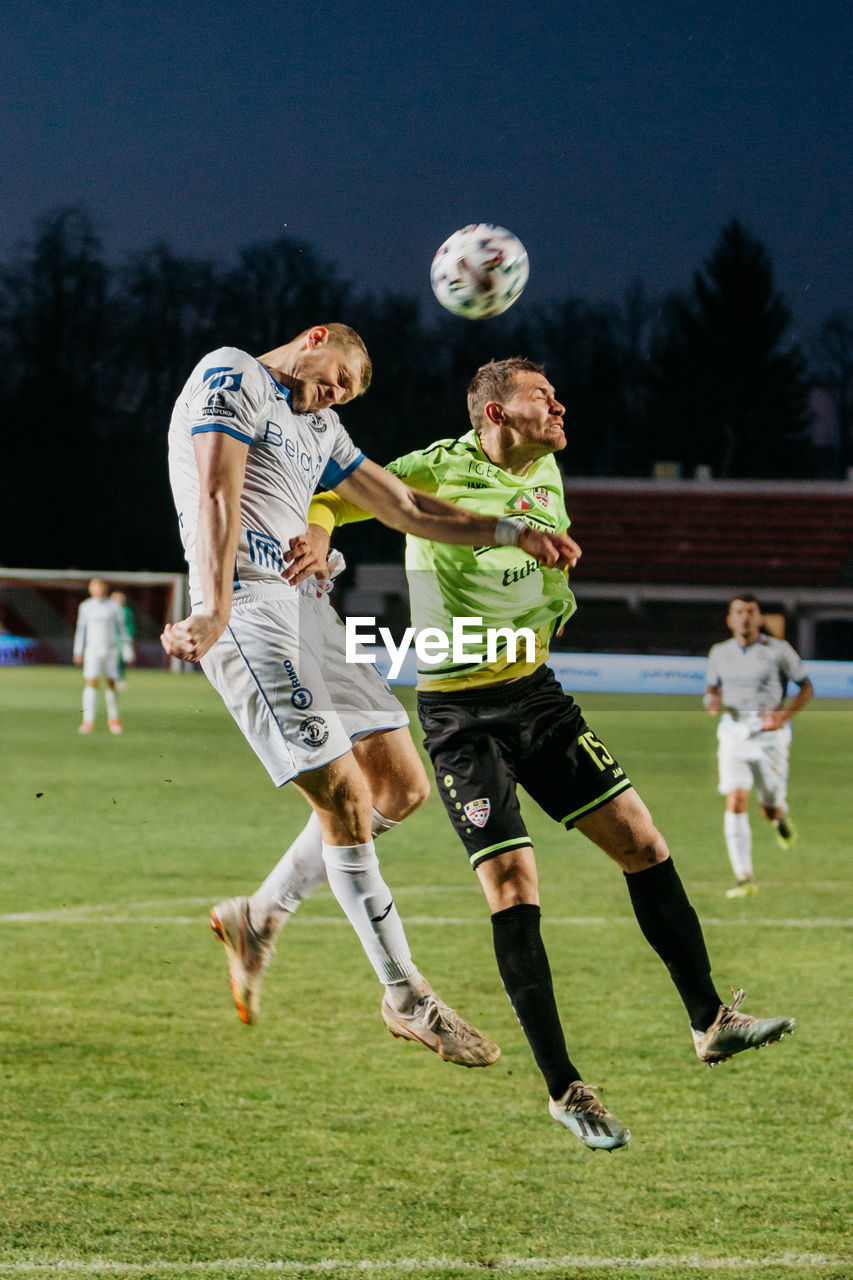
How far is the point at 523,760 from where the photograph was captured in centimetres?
340

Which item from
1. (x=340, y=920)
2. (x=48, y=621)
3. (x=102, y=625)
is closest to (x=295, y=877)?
(x=340, y=920)

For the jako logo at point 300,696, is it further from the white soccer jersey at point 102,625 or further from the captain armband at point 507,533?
the white soccer jersey at point 102,625

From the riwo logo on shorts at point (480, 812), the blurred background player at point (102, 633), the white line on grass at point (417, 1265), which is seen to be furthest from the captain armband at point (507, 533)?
the blurred background player at point (102, 633)

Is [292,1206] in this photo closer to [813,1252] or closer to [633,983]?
[813,1252]

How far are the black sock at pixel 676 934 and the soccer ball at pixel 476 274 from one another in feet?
4.67

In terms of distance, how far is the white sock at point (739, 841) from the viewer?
67.3ft

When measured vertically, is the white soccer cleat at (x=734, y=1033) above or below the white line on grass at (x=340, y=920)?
above

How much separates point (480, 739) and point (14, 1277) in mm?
7957

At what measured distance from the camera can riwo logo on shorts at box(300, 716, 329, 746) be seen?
9.09 feet

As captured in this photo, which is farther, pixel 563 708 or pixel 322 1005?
pixel 322 1005

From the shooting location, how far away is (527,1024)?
3330mm

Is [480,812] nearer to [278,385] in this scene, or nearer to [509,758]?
[509,758]

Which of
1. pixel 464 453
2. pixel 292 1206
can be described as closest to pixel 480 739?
pixel 464 453

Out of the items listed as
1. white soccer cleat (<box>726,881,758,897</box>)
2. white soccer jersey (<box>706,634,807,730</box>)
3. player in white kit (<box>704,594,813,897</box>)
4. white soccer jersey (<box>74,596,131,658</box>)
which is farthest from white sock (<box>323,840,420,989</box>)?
white soccer jersey (<box>74,596,131,658</box>)
